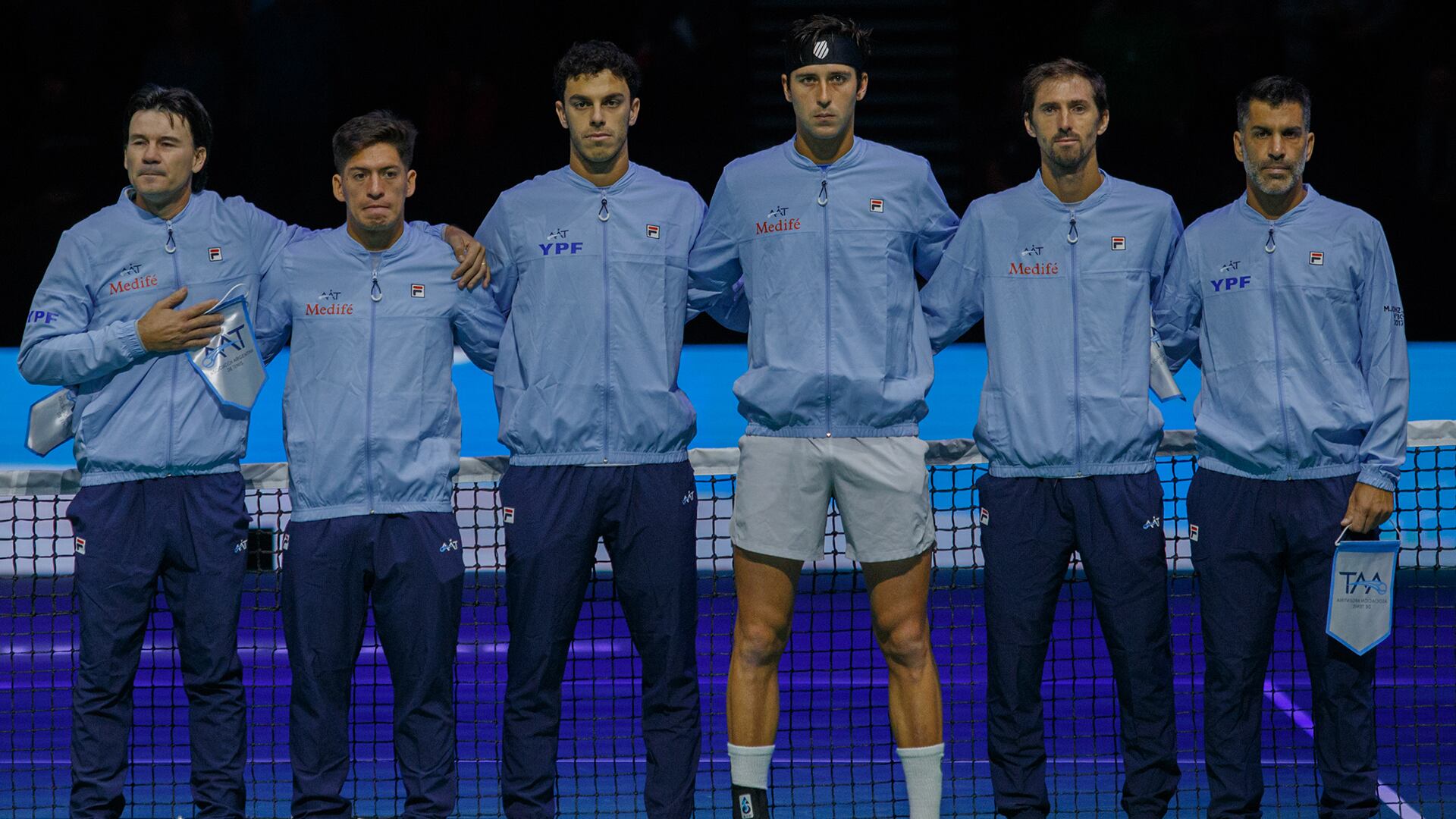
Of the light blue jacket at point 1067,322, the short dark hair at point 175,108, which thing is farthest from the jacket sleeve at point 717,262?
the short dark hair at point 175,108

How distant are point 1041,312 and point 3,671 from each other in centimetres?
557

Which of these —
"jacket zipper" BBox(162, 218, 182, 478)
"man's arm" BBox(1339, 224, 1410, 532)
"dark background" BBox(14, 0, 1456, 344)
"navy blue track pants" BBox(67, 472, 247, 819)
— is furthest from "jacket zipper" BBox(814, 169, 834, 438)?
"dark background" BBox(14, 0, 1456, 344)

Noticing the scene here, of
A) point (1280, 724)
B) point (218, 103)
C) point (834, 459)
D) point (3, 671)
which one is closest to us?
point (834, 459)

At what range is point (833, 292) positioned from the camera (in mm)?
5156

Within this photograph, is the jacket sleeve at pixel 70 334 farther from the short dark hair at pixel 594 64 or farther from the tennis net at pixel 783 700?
the short dark hair at pixel 594 64

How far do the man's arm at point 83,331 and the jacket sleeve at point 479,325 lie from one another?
0.76 m

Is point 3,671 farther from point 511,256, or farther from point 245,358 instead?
point 511,256

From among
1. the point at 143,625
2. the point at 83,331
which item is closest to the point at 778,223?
the point at 83,331

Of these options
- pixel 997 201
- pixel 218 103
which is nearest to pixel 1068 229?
pixel 997 201

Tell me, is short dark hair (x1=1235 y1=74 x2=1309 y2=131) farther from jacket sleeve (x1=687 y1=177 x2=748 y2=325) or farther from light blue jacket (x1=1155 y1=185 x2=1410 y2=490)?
jacket sleeve (x1=687 y1=177 x2=748 y2=325)

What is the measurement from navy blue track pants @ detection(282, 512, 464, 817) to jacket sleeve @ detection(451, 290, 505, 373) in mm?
591

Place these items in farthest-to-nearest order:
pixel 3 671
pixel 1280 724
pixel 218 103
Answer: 1. pixel 218 103
2. pixel 3 671
3. pixel 1280 724

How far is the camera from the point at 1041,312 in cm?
525

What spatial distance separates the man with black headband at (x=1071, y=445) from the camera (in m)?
5.17
